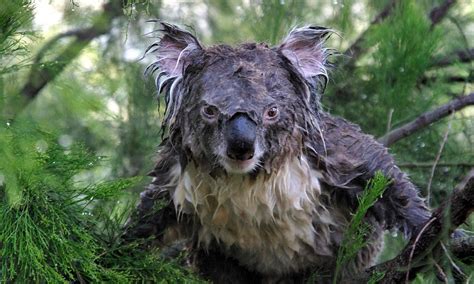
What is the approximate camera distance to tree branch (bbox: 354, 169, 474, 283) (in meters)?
3.05

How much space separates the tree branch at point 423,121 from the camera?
4.73 metres

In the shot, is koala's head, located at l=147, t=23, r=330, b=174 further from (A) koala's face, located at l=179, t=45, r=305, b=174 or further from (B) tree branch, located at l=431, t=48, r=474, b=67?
(B) tree branch, located at l=431, t=48, r=474, b=67

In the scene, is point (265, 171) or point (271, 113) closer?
point (271, 113)

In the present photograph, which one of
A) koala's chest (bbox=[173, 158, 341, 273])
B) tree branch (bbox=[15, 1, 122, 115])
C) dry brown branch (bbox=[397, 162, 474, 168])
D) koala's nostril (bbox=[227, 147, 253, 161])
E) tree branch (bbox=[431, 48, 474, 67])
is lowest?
koala's chest (bbox=[173, 158, 341, 273])

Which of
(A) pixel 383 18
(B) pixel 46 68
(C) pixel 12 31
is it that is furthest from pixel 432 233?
(A) pixel 383 18

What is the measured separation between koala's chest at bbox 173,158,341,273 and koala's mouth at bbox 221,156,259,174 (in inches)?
8.0

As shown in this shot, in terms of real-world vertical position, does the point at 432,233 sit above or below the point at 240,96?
below

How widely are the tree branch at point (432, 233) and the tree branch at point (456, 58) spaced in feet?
7.56

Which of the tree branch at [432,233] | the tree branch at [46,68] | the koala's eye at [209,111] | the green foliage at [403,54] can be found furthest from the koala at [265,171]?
the green foliage at [403,54]

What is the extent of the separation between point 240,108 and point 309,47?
753mm

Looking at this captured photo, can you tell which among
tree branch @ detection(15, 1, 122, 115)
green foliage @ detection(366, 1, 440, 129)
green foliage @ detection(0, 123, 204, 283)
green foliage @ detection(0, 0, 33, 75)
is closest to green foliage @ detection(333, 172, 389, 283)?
green foliage @ detection(0, 123, 204, 283)

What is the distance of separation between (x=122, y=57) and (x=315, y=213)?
2060 mm

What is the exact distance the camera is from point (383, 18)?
19.1 feet

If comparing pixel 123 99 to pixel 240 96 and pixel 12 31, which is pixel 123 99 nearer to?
pixel 240 96
